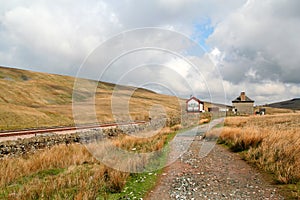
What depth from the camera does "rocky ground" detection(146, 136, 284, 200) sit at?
23.7 feet

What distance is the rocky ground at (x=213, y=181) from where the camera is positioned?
7.21 meters

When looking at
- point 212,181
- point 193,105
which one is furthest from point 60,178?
point 193,105

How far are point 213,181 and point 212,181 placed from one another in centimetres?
3

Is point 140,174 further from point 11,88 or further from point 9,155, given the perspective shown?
point 11,88

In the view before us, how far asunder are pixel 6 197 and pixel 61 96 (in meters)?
126

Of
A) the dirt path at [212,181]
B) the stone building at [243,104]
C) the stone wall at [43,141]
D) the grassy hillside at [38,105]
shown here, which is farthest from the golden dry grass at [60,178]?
the stone building at [243,104]

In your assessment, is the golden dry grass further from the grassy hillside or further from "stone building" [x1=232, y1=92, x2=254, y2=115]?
"stone building" [x1=232, y1=92, x2=254, y2=115]

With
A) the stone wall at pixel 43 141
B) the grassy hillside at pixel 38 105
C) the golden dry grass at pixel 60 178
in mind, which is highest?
the grassy hillside at pixel 38 105

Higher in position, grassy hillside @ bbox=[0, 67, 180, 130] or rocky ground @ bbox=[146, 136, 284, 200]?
grassy hillside @ bbox=[0, 67, 180, 130]

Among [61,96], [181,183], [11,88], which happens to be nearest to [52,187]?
[181,183]

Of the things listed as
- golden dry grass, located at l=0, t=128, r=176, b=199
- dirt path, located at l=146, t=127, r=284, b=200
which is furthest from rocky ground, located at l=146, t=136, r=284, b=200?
golden dry grass, located at l=0, t=128, r=176, b=199

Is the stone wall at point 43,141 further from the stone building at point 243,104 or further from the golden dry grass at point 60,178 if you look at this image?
the stone building at point 243,104

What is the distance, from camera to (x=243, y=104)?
3826 inches

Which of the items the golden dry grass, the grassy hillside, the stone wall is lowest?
the golden dry grass
